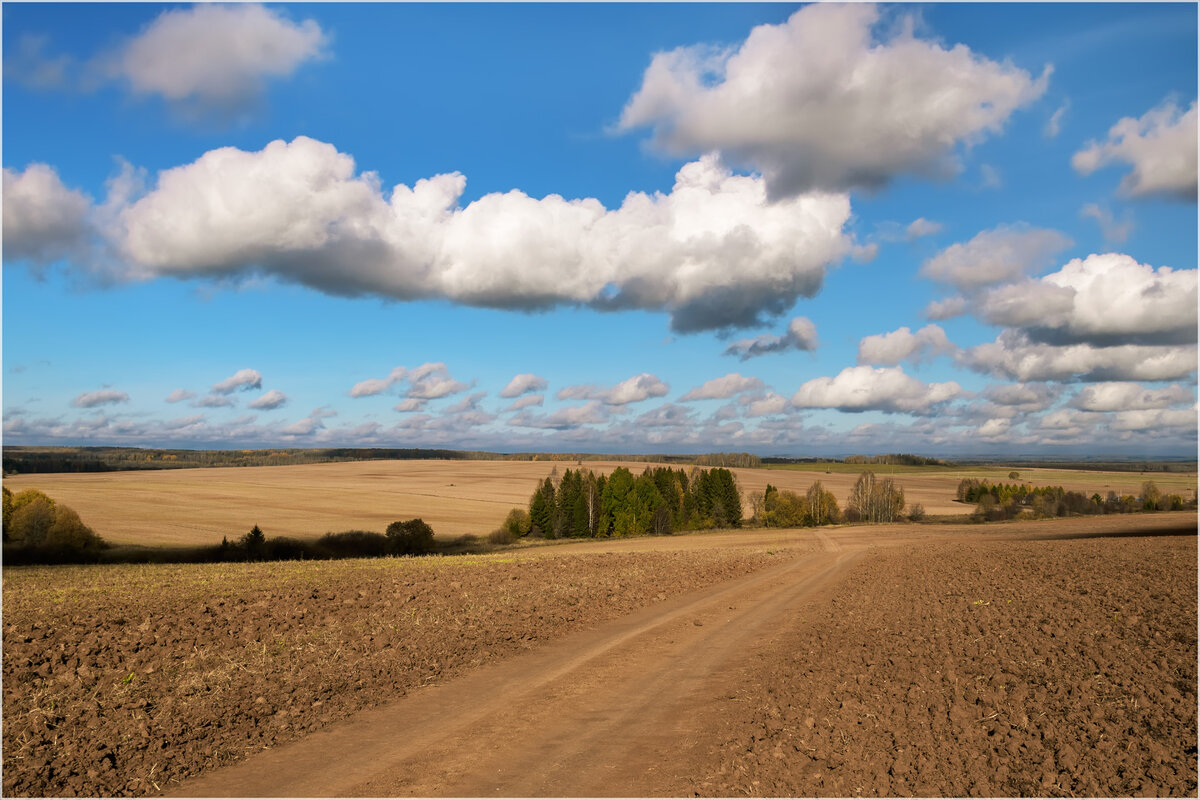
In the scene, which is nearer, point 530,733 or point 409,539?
point 530,733

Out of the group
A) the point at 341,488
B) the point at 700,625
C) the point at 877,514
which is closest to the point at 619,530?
the point at 877,514

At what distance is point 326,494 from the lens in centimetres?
11244

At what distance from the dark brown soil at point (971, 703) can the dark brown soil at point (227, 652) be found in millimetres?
6342

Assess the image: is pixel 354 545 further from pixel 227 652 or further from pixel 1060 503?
pixel 1060 503

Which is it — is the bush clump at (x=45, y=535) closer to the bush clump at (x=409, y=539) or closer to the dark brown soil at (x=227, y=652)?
the bush clump at (x=409, y=539)

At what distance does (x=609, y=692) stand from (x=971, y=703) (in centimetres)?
587

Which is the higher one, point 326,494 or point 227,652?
point 227,652

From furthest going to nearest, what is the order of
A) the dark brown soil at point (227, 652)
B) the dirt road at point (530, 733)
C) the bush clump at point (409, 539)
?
the bush clump at point (409, 539)
the dark brown soil at point (227, 652)
the dirt road at point (530, 733)

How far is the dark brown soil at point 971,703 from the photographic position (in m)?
8.59

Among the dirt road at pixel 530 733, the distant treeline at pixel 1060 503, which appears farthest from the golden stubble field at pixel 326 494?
the dirt road at pixel 530 733

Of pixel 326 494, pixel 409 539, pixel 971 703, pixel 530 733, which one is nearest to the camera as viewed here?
pixel 530 733

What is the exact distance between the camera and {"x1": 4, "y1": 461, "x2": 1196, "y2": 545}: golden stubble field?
7725 cm

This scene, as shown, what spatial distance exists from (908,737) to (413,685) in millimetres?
8466

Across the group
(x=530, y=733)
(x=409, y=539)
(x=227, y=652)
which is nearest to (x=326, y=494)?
(x=409, y=539)
